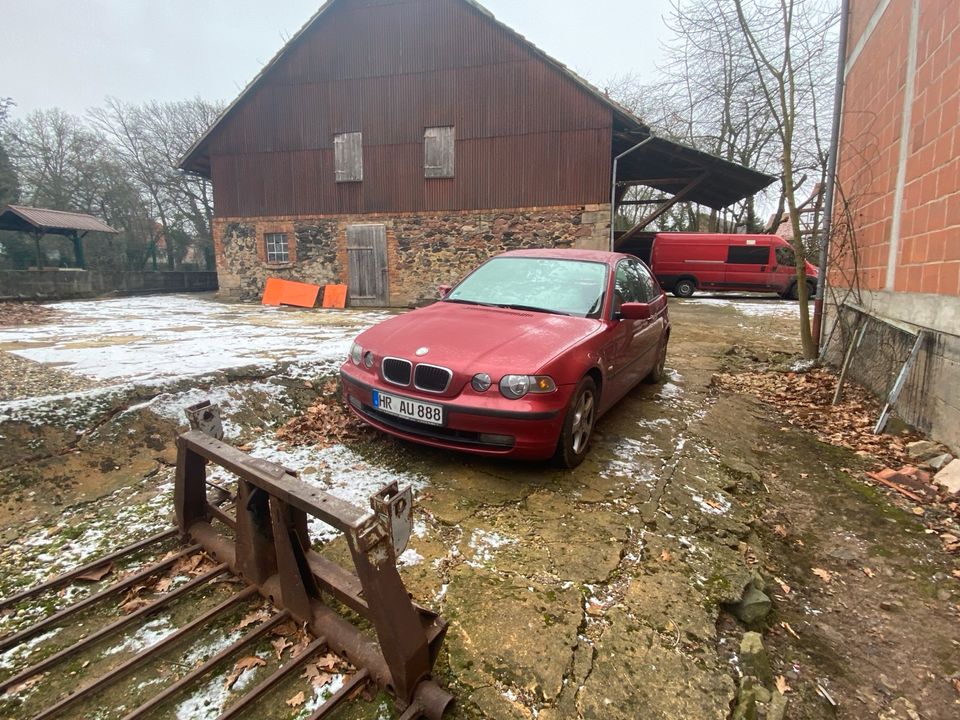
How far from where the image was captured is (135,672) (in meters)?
1.81

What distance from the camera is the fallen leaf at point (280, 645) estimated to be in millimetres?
Answer: 1896

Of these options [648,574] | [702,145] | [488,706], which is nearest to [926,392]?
[648,574]

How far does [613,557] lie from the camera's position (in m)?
2.52

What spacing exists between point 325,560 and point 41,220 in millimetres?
18785

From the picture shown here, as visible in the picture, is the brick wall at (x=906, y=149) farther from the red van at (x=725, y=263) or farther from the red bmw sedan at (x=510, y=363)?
the red van at (x=725, y=263)

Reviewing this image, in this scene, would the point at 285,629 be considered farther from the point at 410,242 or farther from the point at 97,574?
the point at 410,242

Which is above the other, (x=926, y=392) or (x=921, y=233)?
(x=921, y=233)

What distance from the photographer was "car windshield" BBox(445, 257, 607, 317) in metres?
4.07

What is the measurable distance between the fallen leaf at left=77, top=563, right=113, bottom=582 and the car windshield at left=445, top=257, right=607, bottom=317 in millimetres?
2977

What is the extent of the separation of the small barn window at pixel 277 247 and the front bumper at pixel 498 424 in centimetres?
1308

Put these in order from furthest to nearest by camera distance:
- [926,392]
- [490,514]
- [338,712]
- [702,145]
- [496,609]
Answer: [702,145] < [926,392] < [490,514] < [496,609] < [338,712]

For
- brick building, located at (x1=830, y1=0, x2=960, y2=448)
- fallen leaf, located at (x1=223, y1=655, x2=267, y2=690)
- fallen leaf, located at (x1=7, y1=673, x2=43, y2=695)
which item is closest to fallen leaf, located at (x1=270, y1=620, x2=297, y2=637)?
fallen leaf, located at (x1=223, y1=655, x2=267, y2=690)

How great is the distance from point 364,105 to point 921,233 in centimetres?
1282

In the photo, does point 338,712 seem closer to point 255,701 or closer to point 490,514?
point 255,701
